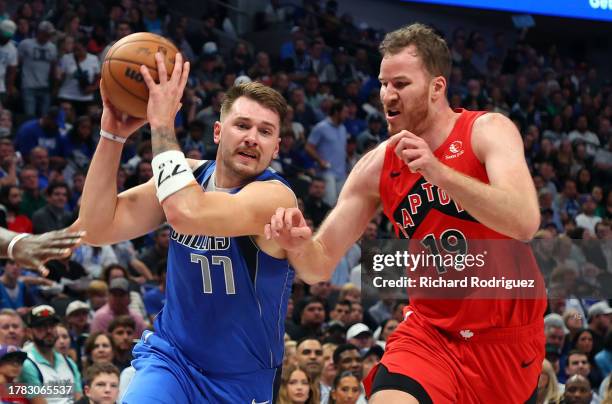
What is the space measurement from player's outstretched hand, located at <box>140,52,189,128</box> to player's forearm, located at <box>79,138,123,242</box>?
53 cm

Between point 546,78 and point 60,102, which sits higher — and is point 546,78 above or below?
above

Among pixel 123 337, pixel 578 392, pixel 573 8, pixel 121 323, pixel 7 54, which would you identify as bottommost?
pixel 578 392

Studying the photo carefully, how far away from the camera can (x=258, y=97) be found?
16.0ft

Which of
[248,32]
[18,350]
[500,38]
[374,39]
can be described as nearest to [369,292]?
[18,350]

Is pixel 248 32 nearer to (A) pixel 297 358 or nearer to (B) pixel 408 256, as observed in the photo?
(A) pixel 297 358

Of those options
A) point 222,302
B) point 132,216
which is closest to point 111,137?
point 132,216

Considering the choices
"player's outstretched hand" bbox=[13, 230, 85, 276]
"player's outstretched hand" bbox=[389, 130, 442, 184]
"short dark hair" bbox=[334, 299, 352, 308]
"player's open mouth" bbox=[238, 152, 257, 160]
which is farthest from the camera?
"short dark hair" bbox=[334, 299, 352, 308]

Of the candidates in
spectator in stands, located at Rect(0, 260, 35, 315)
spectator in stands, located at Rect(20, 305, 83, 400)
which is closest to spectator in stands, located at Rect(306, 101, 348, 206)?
spectator in stands, located at Rect(0, 260, 35, 315)

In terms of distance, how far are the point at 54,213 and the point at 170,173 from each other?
21.1 feet

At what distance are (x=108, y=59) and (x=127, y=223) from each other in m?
0.84

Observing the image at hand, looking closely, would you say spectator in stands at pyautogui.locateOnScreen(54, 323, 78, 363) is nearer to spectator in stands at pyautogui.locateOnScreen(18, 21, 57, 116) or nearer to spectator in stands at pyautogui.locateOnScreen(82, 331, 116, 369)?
spectator in stands at pyautogui.locateOnScreen(82, 331, 116, 369)

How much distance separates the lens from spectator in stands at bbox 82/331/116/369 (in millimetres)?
7859

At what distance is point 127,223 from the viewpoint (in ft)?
16.5

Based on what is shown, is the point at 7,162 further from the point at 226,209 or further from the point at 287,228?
the point at 287,228
